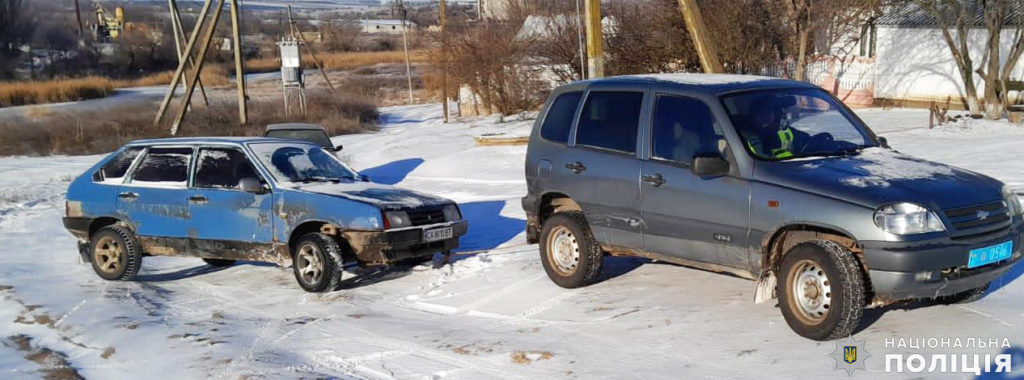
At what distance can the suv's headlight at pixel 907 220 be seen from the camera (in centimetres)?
604

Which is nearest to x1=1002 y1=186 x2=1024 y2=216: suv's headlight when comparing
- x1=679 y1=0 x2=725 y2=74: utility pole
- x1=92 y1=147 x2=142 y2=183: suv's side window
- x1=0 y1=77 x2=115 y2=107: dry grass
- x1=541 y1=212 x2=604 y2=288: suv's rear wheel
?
x1=541 y1=212 x2=604 y2=288: suv's rear wheel

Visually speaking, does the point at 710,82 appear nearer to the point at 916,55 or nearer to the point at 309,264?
the point at 309,264

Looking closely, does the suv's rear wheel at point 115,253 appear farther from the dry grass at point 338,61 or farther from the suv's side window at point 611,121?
the dry grass at point 338,61

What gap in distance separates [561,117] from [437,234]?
6.09 ft

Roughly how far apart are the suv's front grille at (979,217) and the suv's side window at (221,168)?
21.2ft

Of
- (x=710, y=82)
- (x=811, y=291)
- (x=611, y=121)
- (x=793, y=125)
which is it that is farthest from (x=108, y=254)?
(x=811, y=291)

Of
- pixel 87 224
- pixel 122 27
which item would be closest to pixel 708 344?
pixel 87 224

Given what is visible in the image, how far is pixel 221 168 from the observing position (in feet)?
33.0

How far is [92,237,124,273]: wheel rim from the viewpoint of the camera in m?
10.3

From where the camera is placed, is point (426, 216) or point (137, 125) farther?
point (137, 125)

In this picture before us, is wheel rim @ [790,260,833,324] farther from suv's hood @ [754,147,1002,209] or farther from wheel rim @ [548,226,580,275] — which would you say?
wheel rim @ [548,226,580,275]

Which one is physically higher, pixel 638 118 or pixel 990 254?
pixel 638 118

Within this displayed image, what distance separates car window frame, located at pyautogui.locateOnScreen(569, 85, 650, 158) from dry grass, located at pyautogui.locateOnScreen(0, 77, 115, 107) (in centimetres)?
4936

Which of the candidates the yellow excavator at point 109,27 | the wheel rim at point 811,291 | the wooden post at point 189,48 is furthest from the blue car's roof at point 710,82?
the yellow excavator at point 109,27
